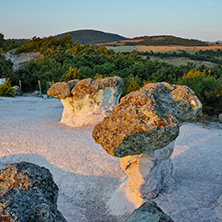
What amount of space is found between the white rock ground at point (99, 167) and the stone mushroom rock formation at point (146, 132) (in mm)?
468

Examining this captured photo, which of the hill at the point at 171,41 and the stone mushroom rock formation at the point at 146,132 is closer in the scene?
the stone mushroom rock formation at the point at 146,132

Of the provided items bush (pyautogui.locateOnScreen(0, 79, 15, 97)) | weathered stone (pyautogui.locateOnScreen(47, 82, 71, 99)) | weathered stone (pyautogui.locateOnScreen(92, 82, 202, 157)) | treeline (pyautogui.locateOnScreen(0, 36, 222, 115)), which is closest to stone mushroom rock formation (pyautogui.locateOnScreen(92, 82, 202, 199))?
weathered stone (pyautogui.locateOnScreen(92, 82, 202, 157))

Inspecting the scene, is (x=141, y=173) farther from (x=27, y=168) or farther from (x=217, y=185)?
(x=27, y=168)

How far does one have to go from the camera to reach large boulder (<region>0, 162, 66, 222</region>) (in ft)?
6.71

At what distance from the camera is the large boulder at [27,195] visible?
6.71 ft

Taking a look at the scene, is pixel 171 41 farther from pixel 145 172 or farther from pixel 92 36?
pixel 145 172

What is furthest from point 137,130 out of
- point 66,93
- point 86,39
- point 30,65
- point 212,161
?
point 86,39

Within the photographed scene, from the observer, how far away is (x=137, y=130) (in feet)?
12.6

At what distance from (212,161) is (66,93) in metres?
5.91

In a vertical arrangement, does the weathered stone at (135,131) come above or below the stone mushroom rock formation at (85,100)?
above

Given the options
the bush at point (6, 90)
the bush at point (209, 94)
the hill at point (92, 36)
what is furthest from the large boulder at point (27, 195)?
the hill at point (92, 36)

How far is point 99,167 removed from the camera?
655 centimetres

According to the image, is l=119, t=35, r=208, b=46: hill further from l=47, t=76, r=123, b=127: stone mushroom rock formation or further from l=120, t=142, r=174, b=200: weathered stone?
l=120, t=142, r=174, b=200: weathered stone

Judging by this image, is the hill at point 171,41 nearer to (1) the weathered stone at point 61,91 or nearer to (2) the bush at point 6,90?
(2) the bush at point 6,90
